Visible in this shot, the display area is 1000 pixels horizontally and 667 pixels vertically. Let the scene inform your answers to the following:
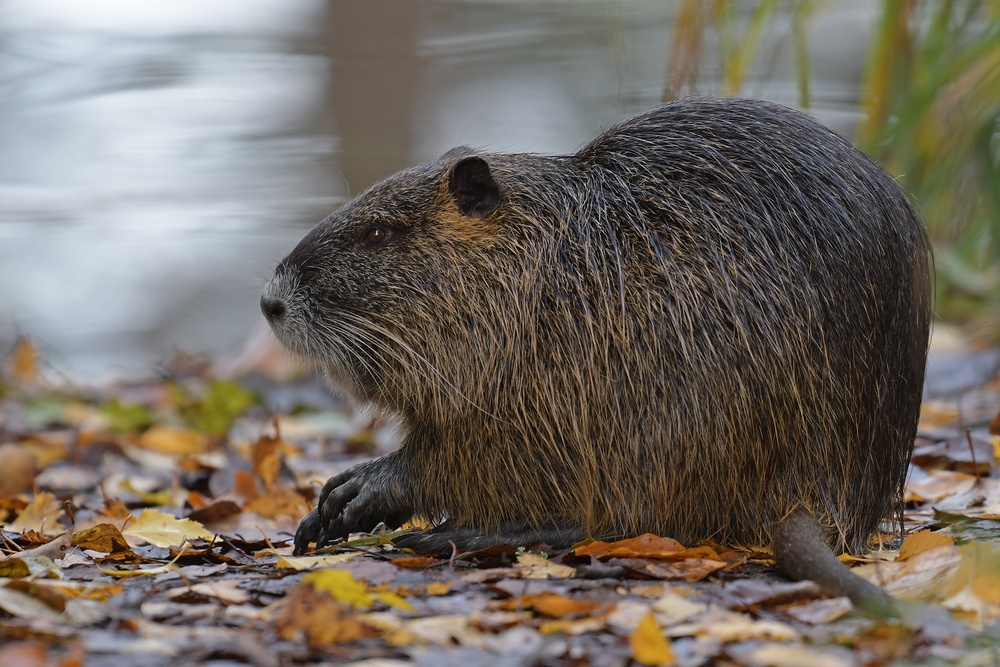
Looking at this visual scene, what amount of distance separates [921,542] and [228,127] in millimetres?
8932

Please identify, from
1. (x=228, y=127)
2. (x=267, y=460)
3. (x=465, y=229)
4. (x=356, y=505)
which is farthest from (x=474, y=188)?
(x=228, y=127)

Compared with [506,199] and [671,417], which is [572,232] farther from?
[671,417]

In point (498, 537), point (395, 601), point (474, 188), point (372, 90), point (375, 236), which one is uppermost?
point (372, 90)

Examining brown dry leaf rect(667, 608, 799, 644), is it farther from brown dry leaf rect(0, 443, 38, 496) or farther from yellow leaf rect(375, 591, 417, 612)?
brown dry leaf rect(0, 443, 38, 496)

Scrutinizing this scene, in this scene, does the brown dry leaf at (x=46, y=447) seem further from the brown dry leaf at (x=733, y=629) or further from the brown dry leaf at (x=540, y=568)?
the brown dry leaf at (x=733, y=629)

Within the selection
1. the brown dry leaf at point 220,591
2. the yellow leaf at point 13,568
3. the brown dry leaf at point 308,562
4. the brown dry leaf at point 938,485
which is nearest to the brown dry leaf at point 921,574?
the brown dry leaf at point 938,485

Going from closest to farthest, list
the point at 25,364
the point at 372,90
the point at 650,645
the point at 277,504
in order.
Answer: the point at 650,645 → the point at 277,504 → the point at 25,364 → the point at 372,90

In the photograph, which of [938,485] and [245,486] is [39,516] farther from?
[938,485]

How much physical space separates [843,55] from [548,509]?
987 cm

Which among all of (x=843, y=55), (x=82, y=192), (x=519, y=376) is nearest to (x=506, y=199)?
(x=519, y=376)

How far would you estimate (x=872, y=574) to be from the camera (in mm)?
2402

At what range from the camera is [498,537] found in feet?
8.79

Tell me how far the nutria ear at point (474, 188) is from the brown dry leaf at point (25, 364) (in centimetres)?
405

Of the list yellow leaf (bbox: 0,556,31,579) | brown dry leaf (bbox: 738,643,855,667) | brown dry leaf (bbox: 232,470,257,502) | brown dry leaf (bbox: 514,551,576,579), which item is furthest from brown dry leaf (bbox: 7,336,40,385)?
brown dry leaf (bbox: 738,643,855,667)
